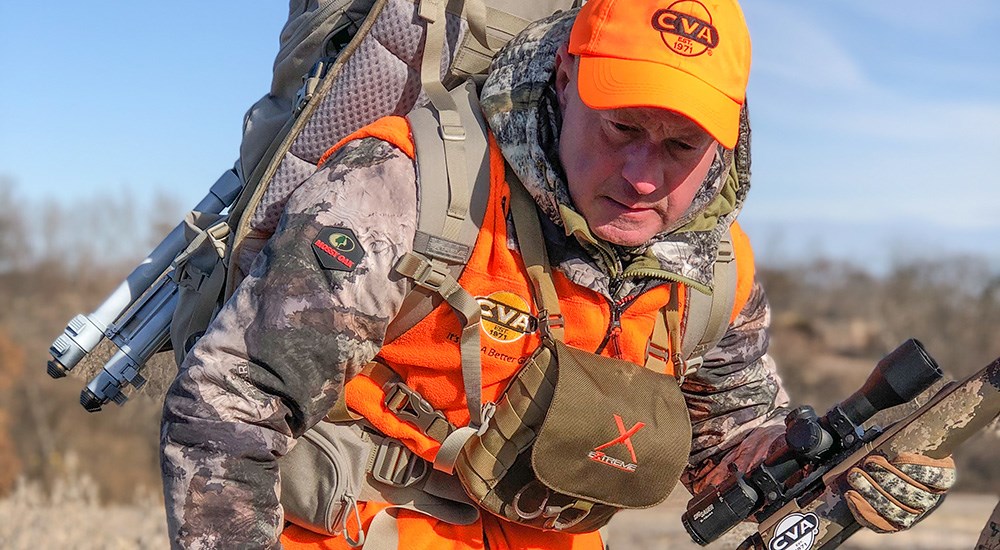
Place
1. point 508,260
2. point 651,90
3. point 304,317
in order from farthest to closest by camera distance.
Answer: point 508,260
point 651,90
point 304,317

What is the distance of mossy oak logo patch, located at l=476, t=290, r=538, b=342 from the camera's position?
9.71 feet

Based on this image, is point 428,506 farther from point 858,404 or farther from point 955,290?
point 955,290

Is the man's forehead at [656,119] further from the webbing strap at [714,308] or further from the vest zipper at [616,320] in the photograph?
the webbing strap at [714,308]

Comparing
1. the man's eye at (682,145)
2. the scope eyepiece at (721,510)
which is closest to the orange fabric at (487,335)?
the man's eye at (682,145)

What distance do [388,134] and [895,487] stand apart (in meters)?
1.76

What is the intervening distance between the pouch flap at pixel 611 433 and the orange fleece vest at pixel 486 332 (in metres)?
0.12

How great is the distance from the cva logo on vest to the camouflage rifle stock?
0.85 m

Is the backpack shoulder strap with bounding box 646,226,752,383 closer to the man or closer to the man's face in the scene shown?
the man

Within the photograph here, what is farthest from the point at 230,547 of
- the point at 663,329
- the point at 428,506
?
the point at 663,329

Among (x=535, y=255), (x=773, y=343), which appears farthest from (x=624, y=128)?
(x=773, y=343)

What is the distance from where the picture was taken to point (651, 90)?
2.75m

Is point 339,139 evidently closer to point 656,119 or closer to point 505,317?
point 505,317

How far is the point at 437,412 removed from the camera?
301 centimetres

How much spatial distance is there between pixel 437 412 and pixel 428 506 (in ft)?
0.99
